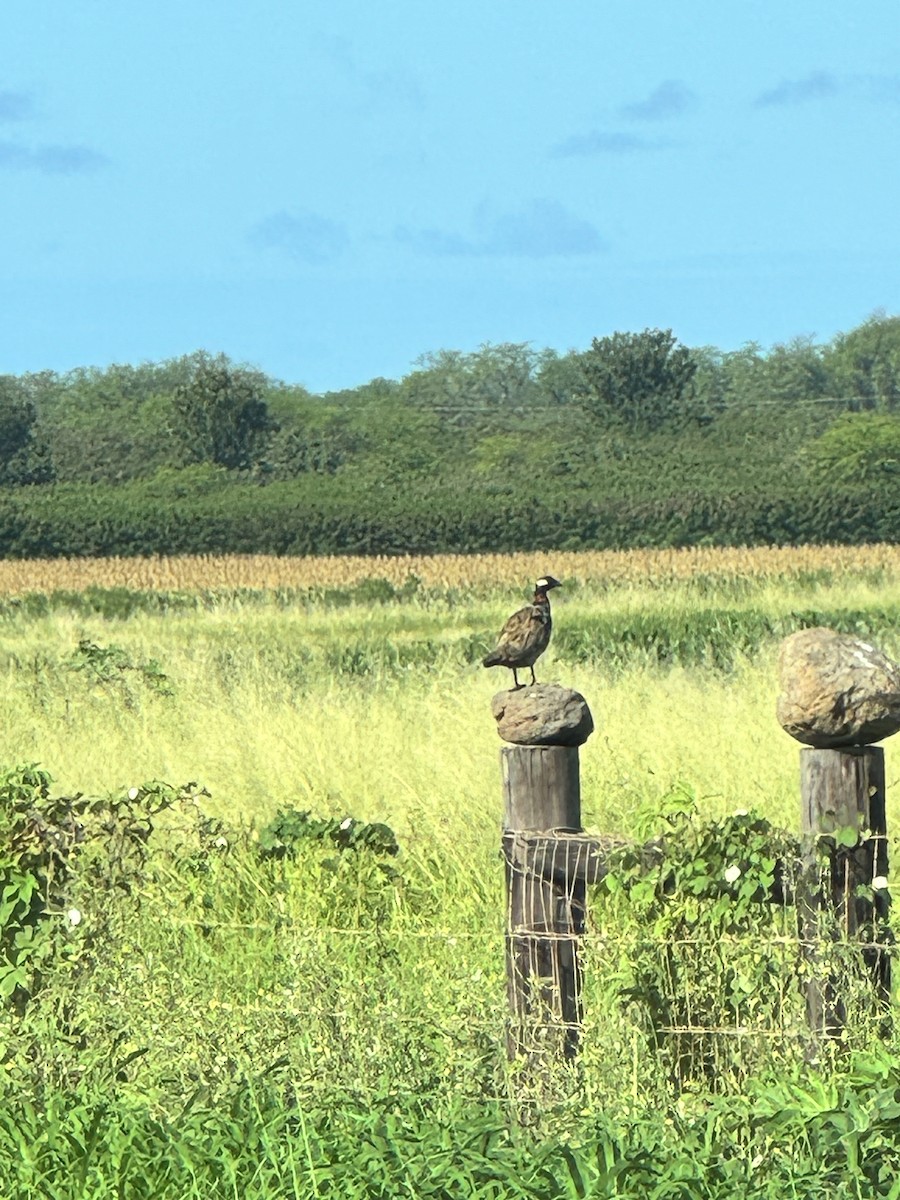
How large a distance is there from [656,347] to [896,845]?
277 feet

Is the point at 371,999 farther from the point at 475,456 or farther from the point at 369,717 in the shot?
the point at 475,456

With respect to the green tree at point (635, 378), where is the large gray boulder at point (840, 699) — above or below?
below

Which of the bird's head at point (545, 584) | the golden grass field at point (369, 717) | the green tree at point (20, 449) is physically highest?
the green tree at point (20, 449)

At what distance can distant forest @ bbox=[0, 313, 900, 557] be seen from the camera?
216ft

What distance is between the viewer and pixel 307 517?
65438 mm

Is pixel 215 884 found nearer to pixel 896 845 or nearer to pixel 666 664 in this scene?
pixel 896 845

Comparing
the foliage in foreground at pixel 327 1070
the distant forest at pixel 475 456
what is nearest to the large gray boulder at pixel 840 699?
the foliage in foreground at pixel 327 1070

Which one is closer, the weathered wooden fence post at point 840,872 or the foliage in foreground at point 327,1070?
the foliage in foreground at point 327,1070

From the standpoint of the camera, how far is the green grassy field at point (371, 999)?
4.84 meters

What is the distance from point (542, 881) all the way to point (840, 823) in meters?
0.93

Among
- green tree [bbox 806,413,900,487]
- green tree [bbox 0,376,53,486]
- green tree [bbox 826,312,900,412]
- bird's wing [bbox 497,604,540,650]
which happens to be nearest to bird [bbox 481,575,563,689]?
bird's wing [bbox 497,604,540,650]

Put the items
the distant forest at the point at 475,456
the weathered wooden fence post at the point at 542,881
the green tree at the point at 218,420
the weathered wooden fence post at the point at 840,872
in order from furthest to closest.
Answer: the green tree at the point at 218,420, the distant forest at the point at 475,456, the weathered wooden fence post at the point at 542,881, the weathered wooden fence post at the point at 840,872

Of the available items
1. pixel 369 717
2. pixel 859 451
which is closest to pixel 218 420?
pixel 859 451

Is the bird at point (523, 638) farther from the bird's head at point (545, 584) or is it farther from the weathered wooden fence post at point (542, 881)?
the weathered wooden fence post at point (542, 881)
